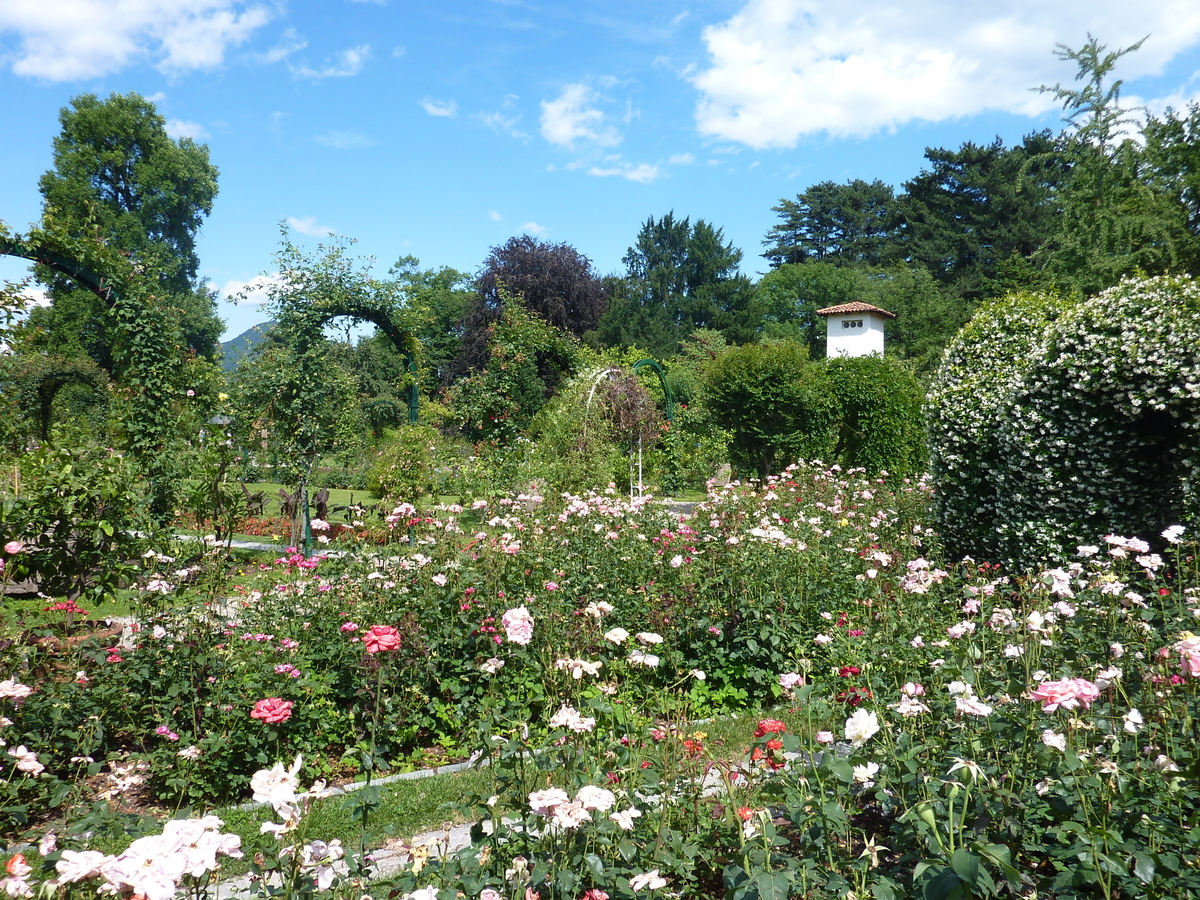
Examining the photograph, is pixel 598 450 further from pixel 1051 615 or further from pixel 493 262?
pixel 493 262

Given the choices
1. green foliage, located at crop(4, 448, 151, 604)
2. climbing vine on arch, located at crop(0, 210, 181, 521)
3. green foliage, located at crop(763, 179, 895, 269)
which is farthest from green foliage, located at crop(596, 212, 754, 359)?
green foliage, located at crop(4, 448, 151, 604)

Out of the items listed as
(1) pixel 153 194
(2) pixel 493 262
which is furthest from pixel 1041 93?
(1) pixel 153 194

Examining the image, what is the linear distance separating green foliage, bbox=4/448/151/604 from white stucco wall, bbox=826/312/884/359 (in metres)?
21.6

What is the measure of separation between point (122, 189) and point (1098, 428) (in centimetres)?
2939

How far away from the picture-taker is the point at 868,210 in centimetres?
3794

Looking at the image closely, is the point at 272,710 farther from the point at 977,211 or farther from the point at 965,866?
the point at 977,211

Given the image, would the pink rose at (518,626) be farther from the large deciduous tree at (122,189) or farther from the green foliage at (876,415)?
the large deciduous tree at (122,189)

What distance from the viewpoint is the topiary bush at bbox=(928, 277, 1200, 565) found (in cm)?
431

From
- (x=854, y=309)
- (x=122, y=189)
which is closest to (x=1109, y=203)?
(x=854, y=309)

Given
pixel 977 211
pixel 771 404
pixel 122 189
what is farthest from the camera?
pixel 977 211

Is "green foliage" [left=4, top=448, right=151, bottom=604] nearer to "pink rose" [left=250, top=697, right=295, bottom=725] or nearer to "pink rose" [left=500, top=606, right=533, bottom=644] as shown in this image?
"pink rose" [left=250, top=697, right=295, bottom=725]

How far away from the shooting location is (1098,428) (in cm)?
464

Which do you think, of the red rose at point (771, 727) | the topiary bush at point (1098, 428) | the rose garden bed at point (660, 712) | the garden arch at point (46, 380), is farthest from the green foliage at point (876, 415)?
the garden arch at point (46, 380)

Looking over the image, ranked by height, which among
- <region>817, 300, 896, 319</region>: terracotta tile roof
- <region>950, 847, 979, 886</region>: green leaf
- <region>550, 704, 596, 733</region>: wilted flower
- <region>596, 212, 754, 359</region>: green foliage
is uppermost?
<region>596, 212, 754, 359</region>: green foliage
